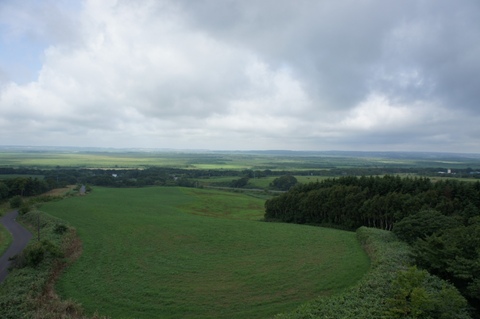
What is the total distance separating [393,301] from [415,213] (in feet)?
89.5

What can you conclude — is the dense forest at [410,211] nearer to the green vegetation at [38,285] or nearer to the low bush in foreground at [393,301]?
the low bush in foreground at [393,301]

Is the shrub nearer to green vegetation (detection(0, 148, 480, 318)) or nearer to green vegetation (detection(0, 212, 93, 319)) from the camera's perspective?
green vegetation (detection(0, 148, 480, 318))

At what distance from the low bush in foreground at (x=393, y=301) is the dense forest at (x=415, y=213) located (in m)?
2.37

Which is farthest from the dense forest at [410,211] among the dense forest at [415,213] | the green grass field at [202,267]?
the green grass field at [202,267]

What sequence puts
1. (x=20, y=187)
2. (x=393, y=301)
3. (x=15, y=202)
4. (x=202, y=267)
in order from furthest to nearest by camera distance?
(x=20, y=187), (x=15, y=202), (x=202, y=267), (x=393, y=301)

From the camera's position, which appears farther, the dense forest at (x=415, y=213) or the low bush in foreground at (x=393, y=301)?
the dense forest at (x=415, y=213)

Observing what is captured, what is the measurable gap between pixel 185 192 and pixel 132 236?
53725 millimetres

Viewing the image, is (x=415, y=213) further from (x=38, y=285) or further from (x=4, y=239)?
(x=4, y=239)

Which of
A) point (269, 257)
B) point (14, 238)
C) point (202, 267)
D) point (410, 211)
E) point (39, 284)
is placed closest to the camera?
point (39, 284)

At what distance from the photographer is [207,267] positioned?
1133 inches

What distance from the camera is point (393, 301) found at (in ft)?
58.0

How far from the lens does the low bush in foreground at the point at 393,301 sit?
55.4 ft

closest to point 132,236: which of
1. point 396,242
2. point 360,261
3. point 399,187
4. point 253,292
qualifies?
point 253,292


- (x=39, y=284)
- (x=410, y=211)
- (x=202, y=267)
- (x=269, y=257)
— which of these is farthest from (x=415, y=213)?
(x=39, y=284)
